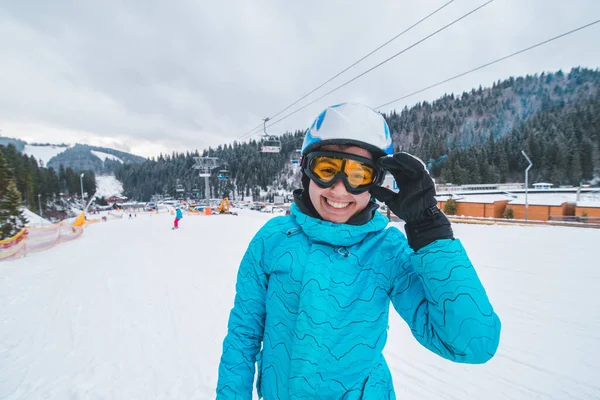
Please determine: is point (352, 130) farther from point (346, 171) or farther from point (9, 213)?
point (9, 213)

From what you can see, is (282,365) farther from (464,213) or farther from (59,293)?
(464,213)

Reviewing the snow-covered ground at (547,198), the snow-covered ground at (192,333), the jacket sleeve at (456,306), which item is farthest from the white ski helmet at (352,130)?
the snow-covered ground at (547,198)

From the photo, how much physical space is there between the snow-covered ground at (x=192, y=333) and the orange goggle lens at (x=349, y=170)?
9.50 ft

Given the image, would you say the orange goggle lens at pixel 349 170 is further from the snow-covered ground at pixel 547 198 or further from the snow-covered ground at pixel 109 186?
the snow-covered ground at pixel 109 186

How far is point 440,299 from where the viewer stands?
99 cm

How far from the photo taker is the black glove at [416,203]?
104cm

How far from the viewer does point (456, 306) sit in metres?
0.96

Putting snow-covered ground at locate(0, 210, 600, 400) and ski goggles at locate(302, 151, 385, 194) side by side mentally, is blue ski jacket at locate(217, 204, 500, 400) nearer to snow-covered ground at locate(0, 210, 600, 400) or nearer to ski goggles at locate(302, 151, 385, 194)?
ski goggles at locate(302, 151, 385, 194)

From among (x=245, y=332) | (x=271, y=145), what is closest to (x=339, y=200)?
(x=245, y=332)

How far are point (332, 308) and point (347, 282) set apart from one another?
139 mm

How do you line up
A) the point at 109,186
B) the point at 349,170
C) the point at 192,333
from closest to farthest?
the point at 349,170 → the point at 192,333 → the point at 109,186

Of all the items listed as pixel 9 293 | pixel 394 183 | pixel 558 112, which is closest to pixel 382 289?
pixel 394 183

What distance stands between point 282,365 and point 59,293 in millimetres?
7764

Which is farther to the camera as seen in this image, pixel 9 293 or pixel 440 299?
pixel 9 293
